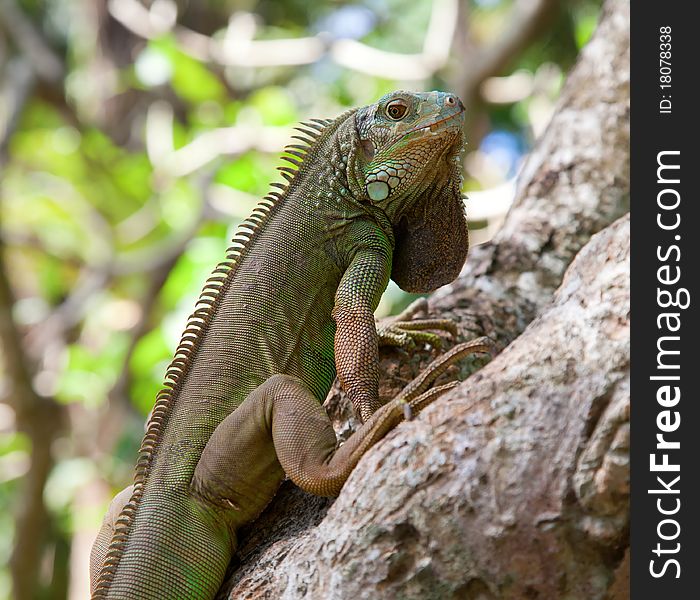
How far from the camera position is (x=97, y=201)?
838 cm

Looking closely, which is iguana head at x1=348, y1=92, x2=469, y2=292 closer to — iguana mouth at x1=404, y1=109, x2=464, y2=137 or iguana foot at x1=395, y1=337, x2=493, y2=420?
iguana mouth at x1=404, y1=109, x2=464, y2=137

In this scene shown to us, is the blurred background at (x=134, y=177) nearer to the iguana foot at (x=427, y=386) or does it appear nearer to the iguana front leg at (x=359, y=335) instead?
the iguana front leg at (x=359, y=335)

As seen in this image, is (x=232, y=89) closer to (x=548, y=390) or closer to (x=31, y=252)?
(x=31, y=252)

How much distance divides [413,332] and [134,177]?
569 cm

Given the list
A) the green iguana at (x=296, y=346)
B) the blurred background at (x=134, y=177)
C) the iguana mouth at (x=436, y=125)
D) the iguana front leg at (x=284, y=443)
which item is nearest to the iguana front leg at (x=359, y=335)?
the green iguana at (x=296, y=346)

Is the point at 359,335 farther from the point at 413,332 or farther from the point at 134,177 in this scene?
the point at 134,177

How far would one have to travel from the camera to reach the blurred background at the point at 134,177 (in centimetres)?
626

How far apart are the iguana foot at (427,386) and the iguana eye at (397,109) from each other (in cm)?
112

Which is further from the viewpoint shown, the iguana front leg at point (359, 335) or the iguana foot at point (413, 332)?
the iguana foot at point (413, 332)

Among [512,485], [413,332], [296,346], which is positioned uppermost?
[413,332]

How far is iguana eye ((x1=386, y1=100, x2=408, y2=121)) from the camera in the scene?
329 cm

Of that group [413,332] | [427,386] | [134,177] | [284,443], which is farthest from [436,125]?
[134,177]

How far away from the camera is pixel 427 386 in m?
2.56
